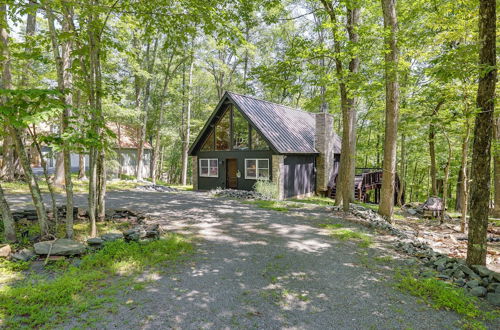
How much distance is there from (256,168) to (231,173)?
1.94m

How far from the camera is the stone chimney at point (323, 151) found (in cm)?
1628

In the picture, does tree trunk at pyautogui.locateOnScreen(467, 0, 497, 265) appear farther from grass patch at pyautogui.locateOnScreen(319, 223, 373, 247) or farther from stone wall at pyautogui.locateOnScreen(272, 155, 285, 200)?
stone wall at pyautogui.locateOnScreen(272, 155, 285, 200)

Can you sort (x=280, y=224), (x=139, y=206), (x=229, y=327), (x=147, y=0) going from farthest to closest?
(x=139, y=206) < (x=280, y=224) < (x=147, y=0) < (x=229, y=327)

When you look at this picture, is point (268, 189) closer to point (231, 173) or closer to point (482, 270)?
point (231, 173)

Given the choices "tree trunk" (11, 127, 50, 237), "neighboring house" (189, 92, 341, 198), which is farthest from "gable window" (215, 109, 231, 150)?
"tree trunk" (11, 127, 50, 237)

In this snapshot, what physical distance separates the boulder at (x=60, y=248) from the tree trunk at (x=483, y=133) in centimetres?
672

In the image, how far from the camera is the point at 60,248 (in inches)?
179

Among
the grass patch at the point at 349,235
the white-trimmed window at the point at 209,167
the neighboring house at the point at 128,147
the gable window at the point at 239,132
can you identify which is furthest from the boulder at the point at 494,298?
the neighboring house at the point at 128,147

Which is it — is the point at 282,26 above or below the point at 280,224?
above

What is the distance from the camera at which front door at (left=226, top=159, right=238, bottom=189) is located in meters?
15.7

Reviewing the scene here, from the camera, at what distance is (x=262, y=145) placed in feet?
47.2

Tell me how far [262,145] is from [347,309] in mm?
11382

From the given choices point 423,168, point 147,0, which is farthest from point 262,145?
point 423,168

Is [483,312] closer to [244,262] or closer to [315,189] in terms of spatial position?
[244,262]
